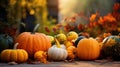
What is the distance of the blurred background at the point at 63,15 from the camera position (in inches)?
176

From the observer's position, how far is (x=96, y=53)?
334 centimetres

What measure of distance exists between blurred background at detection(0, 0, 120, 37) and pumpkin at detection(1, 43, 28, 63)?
600 millimetres

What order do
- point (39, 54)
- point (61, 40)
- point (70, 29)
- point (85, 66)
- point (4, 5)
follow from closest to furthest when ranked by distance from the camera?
point (85, 66) < point (39, 54) < point (61, 40) < point (70, 29) < point (4, 5)

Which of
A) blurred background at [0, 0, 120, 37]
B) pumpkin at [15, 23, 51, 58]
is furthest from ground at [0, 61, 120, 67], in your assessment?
blurred background at [0, 0, 120, 37]

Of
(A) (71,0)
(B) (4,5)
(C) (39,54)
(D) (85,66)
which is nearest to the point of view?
(D) (85,66)

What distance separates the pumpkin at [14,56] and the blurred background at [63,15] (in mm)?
600

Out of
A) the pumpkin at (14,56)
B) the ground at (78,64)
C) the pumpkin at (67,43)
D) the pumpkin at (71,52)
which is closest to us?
the ground at (78,64)

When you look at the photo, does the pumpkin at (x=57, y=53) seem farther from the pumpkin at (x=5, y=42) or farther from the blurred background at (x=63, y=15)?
the blurred background at (x=63, y=15)

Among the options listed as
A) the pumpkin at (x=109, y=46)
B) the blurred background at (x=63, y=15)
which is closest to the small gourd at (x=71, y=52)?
the pumpkin at (x=109, y=46)

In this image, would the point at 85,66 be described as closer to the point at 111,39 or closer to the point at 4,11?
the point at 111,39

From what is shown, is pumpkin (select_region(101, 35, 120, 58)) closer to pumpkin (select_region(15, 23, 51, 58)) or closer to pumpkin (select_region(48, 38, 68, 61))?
pumpkin (select_region(48, 38, 68, 61))

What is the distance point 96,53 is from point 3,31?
3.81ft

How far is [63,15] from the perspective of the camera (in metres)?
6.38

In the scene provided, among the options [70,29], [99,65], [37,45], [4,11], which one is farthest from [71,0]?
[99,65]
